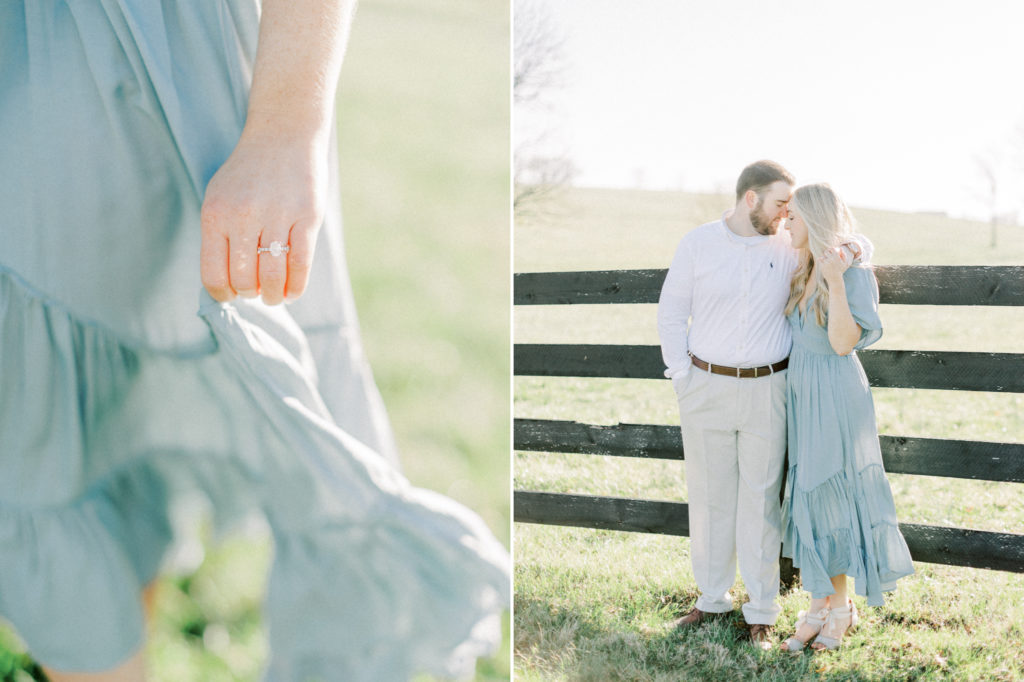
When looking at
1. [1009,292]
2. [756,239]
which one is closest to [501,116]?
[756,239]

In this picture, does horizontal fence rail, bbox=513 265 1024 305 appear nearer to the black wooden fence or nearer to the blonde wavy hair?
the black wooden fence

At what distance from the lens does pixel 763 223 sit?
8.95 ft

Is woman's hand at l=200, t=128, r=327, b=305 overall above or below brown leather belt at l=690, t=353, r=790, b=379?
above

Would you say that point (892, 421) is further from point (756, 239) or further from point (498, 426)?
point (498, 426)

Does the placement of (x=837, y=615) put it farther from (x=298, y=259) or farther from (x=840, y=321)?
(x=298, y=259)

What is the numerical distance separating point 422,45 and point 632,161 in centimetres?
1021

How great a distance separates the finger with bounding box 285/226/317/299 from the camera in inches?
35.0

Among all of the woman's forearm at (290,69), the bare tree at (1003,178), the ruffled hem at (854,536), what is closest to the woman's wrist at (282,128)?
the woman's forearm at (290,69)

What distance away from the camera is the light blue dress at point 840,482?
2577 millimetres

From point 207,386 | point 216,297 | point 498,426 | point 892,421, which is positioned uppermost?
point 216,297

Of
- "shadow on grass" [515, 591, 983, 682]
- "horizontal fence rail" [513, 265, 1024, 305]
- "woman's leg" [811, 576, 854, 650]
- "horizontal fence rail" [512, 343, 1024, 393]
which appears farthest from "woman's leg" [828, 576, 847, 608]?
"horizontal fence rail" [513, 265, 1024, 305]

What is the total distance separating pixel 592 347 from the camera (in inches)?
133

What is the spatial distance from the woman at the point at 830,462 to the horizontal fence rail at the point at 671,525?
0.28 metres

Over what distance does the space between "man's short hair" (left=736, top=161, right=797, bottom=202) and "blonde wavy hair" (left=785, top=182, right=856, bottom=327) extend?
146mm
